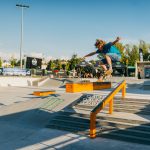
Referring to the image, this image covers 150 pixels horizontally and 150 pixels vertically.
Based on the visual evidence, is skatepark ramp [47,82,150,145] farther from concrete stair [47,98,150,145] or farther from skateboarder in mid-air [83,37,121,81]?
skateboarder in mid-air [83,37,121,81]

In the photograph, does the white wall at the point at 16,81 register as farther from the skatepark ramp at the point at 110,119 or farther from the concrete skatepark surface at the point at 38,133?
the skatepark ramp at the point at 110,119

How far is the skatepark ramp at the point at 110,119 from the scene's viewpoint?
9.25 metres

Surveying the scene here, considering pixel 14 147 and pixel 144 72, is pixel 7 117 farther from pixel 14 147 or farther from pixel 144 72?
pixel 144 72

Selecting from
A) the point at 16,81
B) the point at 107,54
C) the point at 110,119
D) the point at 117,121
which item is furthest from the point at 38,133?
the point at 16,81

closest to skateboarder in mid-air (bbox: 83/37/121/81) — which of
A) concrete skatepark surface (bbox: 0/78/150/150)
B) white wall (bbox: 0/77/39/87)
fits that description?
concrete skatepark surface (bbox: 0/78/150/150)

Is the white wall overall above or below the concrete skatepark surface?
above

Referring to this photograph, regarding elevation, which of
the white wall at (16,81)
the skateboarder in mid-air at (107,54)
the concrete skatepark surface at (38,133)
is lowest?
the concrete skatepark surface at (38,133)

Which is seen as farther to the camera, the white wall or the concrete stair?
the white wall

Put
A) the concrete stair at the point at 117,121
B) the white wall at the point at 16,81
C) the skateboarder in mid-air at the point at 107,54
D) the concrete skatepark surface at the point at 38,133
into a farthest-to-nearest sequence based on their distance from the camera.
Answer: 1. the white wall at the point at 16,81
2. the skateboarder in mid-air at the point at 107,54
3. the concrete stair at the point at 117,121
4. the concrete skatepark surface at the point at 38,133

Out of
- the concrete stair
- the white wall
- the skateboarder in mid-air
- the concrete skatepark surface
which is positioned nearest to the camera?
the concrete skatepark surface

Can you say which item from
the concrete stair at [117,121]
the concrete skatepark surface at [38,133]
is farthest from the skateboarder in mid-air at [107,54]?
the concrete skatepark surface at [38,133]

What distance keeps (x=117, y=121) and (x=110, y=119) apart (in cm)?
35

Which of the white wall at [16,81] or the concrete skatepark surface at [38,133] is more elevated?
the white wall at [16,81]

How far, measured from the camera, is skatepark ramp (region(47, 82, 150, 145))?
9.25m
